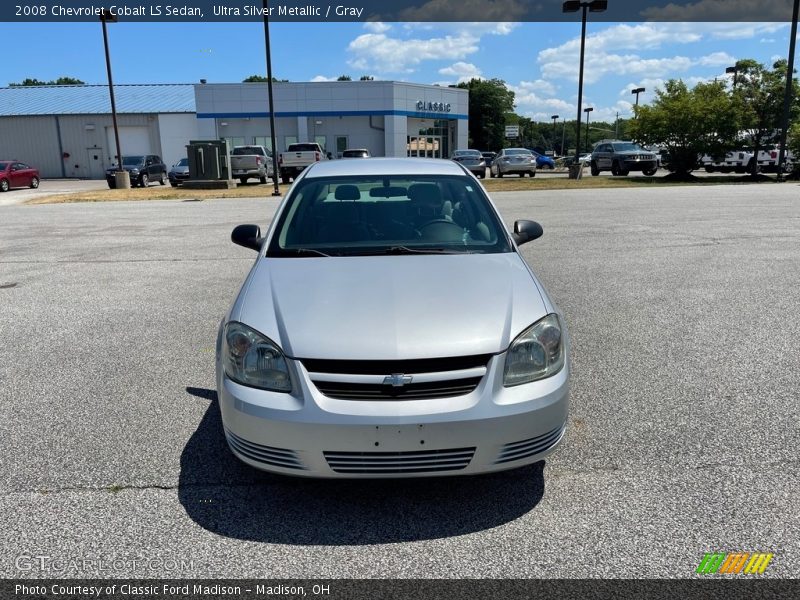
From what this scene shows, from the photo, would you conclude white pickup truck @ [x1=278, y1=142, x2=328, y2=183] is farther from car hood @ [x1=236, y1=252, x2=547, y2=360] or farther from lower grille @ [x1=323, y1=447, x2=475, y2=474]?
lower grille @ [x1=323, y1=447, x2=475, y2=474]

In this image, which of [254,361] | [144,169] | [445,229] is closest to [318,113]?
[144,169]

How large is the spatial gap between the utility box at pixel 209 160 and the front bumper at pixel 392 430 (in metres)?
27.7

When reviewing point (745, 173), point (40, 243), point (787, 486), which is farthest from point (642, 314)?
point (745, 173)

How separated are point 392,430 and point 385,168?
280cm

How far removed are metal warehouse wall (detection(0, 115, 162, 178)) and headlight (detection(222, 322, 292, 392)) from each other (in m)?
56.1

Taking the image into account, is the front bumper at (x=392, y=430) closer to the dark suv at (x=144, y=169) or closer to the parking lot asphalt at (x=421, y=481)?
the parking lot asphalt at (x=421, y=481)

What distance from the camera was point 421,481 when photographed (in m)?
3.35

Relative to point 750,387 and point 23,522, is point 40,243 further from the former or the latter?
point 750,387

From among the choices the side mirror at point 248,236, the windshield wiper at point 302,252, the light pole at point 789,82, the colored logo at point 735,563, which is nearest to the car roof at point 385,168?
the side mirror at point 248,236

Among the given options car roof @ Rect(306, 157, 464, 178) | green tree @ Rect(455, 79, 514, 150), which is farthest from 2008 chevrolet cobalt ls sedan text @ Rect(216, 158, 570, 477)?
green tree @ Rect(455, 79, 514, 150)

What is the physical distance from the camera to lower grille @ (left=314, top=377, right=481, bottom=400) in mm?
2840

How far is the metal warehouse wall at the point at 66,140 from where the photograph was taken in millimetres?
53656

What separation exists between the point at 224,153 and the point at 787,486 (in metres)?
28.7

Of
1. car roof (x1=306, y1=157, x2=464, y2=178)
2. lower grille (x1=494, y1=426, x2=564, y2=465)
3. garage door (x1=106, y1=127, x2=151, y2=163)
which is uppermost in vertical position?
garage door (x1=106, y1=127, x2=151, y2=163)
